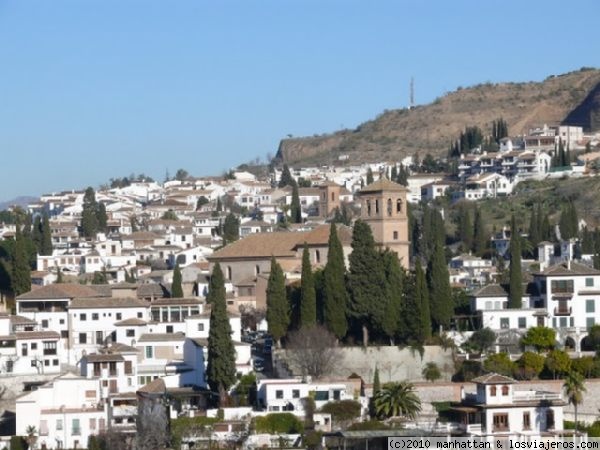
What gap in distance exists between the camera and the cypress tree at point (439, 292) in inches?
2077

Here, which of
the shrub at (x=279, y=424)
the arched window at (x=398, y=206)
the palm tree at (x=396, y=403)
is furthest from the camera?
the arched window at (x=398, y=206)

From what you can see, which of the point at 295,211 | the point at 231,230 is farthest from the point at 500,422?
the point at 295,211

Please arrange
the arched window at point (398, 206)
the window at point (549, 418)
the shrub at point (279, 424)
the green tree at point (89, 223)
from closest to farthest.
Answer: the window at point (549, 418) < the shrub at point (279, 424) < the arched window at point (398, 206) < the green tree at point (89, 223)

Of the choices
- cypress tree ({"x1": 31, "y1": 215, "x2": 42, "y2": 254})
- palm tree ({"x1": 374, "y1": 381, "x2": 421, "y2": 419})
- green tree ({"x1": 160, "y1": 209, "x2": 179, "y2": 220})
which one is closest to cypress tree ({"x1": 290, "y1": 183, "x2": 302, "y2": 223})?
green tree ({"x1": 160, "y1": 209, "x2": 179, "y2": 220})

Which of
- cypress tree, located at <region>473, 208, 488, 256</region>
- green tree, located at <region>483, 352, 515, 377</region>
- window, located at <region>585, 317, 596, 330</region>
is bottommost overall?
green tree, located at <region>483, 352, 515, 377</region>

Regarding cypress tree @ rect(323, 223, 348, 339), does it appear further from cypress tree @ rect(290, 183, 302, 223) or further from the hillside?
the hillside

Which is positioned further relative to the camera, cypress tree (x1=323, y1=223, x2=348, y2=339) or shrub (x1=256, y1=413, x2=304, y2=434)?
cypress tree (x1=323, y1=223, x2=348, y2=339)

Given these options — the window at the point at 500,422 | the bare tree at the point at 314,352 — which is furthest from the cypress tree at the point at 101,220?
the window at the point at 500,422

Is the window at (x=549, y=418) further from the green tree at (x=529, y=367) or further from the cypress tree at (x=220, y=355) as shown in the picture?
the cypress tree at (x=220, y=355)

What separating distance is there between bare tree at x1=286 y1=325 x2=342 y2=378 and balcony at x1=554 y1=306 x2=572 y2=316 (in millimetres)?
8624

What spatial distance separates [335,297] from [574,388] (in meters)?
8.40

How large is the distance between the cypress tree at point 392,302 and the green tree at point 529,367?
4072mm

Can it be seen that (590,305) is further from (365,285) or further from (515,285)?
(365,285)

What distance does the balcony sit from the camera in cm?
5522
